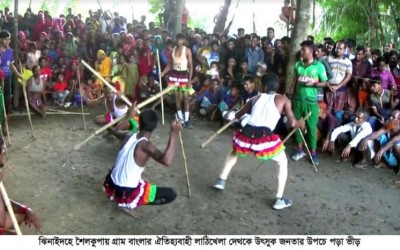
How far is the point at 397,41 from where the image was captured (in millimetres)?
12305

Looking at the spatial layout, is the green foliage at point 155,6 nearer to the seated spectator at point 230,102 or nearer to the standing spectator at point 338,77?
the seated spectator at point 230,102

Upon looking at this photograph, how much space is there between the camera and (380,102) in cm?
793

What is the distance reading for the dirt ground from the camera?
5430 mm

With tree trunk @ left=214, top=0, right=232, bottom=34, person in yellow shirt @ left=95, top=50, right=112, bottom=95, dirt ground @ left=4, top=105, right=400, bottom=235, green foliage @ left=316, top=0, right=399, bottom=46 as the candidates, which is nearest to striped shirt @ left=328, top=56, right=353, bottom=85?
dirt ground @ left=4, top=105, right=400, bottom=235

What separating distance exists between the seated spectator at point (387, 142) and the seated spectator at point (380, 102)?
0.26 metres

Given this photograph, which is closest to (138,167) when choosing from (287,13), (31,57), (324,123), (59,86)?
(324,123)

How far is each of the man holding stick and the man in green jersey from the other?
117 inches

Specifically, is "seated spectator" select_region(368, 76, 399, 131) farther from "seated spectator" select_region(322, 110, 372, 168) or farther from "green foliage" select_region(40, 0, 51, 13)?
"green foliage" select_region(40, 0, 51, 13)

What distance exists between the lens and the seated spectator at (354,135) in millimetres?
7598

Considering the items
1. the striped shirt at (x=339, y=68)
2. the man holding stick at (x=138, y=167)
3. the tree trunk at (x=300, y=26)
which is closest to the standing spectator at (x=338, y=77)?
the striped shirt at (x=339, y=68)

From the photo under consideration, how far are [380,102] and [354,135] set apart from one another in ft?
2.46

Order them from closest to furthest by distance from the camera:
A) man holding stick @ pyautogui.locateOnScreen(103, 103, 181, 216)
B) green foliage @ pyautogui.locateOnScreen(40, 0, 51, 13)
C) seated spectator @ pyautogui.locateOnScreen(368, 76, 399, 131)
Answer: man holding stick @ pyautogui.locateOnScreen(103, 103, 181, 216) → seated spectator @ pyautogui.locateOnScreen(368, 76, 399, 131) → green foliage @ pyautogui.locateOnScreen(40, 0, 51, 13)

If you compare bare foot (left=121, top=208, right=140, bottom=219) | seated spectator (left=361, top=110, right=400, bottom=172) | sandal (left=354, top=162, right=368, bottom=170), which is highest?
seated spectator (left=361, top=110, right=400, bottom=172)

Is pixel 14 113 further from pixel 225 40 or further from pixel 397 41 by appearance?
pixel 397 41
